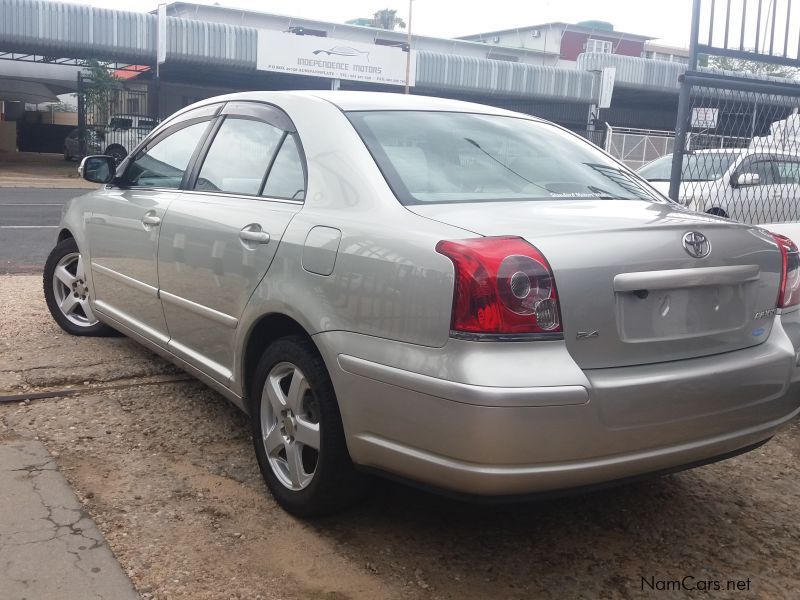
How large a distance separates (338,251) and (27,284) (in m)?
5.56

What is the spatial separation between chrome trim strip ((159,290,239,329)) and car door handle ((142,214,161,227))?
35cm

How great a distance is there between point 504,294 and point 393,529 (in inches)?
46.2

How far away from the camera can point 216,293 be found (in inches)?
140

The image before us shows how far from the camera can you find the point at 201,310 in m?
3.71

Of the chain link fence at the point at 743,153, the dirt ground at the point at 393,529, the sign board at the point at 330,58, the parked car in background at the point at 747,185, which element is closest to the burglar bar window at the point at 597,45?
the sign board at the point at 330,58

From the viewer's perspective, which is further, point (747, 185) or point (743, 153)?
point (747, 185)

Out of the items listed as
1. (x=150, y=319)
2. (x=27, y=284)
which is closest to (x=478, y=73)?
(x=27, y=284)

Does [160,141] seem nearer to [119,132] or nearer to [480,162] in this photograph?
[480,162]

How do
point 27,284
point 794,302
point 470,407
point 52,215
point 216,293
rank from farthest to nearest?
point 52,215, point 27,284, point 216,293, point 794,302, point 470,407

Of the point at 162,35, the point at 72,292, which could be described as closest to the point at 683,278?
the point at 72,292

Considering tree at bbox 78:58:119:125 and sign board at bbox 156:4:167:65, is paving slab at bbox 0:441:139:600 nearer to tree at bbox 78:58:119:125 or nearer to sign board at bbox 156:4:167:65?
sign board at bbox 156:4:167:65

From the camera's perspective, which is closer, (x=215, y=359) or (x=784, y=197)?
(x=215, y=359)

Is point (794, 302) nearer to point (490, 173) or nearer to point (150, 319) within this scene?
point (490, 173)

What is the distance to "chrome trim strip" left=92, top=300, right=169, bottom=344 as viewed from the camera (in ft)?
14.0
